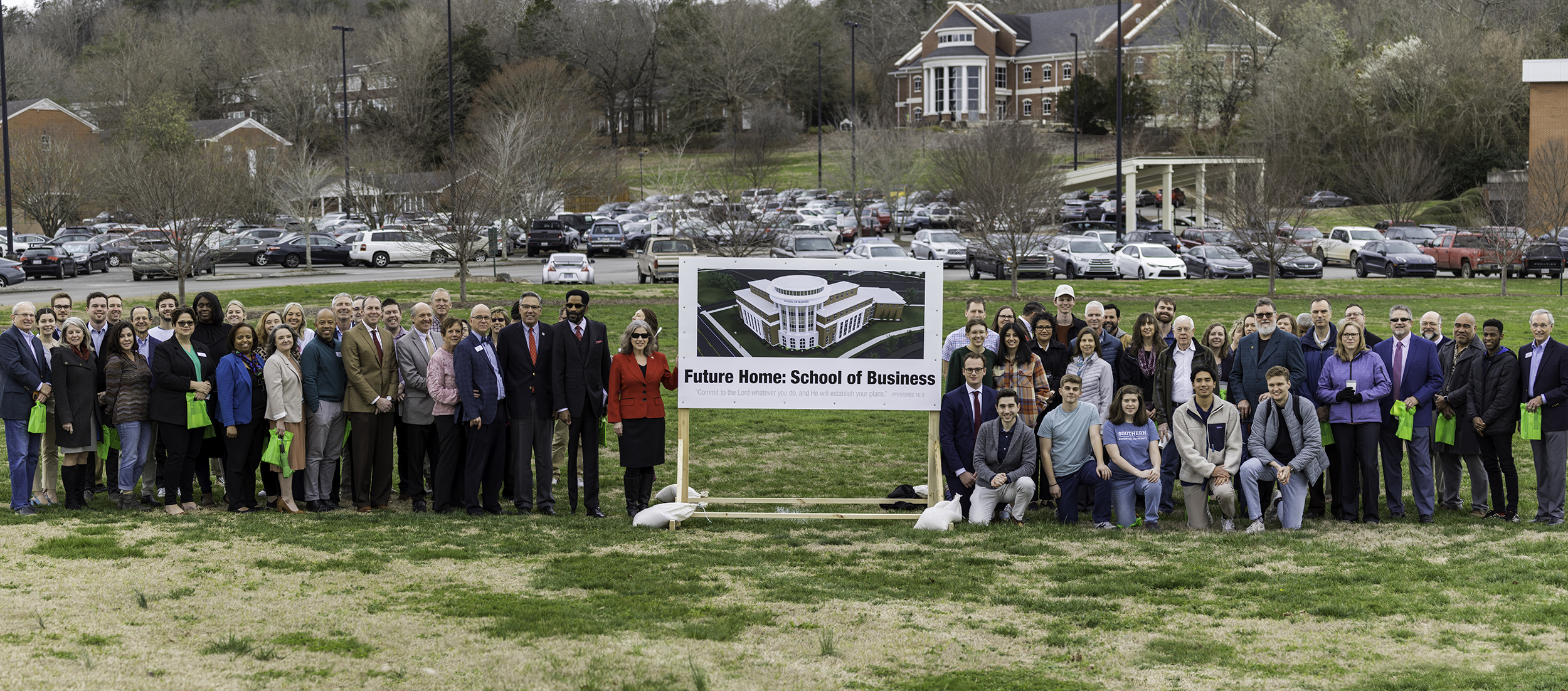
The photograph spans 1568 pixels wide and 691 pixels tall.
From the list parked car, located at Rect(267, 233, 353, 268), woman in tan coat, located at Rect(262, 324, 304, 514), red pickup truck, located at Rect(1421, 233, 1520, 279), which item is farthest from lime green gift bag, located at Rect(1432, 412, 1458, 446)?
parked car, located at Rect(267, 233, 353, 268)

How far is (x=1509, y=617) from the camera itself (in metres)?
7.08

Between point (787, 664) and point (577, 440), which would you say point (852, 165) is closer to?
point (577, 440)

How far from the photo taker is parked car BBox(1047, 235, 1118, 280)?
37.9 m

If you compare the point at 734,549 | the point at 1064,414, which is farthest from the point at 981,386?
the point at 734,549

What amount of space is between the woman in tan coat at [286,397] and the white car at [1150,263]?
31.4m

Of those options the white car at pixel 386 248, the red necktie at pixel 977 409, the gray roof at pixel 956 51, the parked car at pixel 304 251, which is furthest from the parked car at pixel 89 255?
the gray roof at pixel 956 51

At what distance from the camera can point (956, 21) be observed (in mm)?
100125

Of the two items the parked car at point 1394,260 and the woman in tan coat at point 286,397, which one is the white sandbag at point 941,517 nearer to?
the woman in tan coat at point 286,397

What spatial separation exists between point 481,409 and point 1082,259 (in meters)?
30.5

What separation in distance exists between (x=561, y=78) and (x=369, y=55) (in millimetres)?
19729

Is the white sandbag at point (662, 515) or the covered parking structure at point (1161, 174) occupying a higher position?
the covered parking structure at point (1161, 174)

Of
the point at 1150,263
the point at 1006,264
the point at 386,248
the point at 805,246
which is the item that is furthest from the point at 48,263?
the point at 1150,263

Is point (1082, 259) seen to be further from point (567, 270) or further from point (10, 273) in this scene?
point (10, 273)

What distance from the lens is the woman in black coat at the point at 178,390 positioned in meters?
9.66
